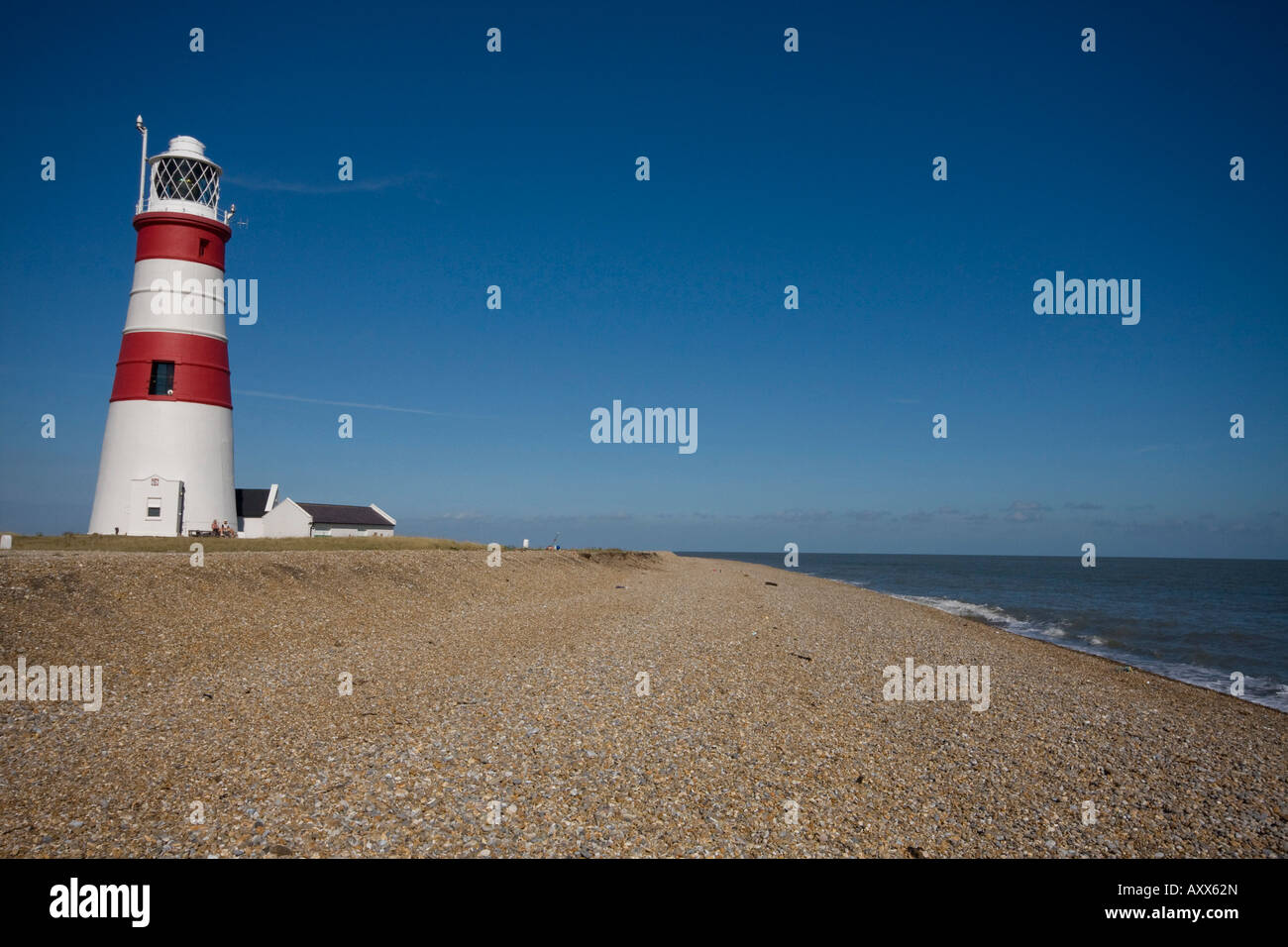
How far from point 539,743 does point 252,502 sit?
41.8 meters

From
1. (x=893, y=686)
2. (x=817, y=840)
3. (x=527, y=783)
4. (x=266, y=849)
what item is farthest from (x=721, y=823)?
(x=893, y=686)

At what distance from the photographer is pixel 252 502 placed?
45.2 m

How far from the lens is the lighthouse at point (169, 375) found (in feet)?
98.4

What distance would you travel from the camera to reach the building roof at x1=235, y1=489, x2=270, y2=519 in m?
44.6

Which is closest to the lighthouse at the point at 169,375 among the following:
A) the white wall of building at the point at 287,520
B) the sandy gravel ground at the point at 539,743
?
Result: the white wall of building at the point at 287,520

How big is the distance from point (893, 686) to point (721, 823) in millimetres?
9591

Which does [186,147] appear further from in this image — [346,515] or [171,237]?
[346,515]

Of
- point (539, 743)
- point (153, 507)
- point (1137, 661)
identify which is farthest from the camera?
point (153, 507)

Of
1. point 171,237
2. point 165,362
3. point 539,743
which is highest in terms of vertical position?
point 171,237

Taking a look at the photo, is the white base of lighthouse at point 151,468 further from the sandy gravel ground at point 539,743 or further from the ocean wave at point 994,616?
the ocean wave at point 994,616

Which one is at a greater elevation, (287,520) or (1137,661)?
(287,520)

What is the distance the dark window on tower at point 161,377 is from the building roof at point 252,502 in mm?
15941

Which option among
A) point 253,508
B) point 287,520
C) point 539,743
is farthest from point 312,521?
point 539,743
